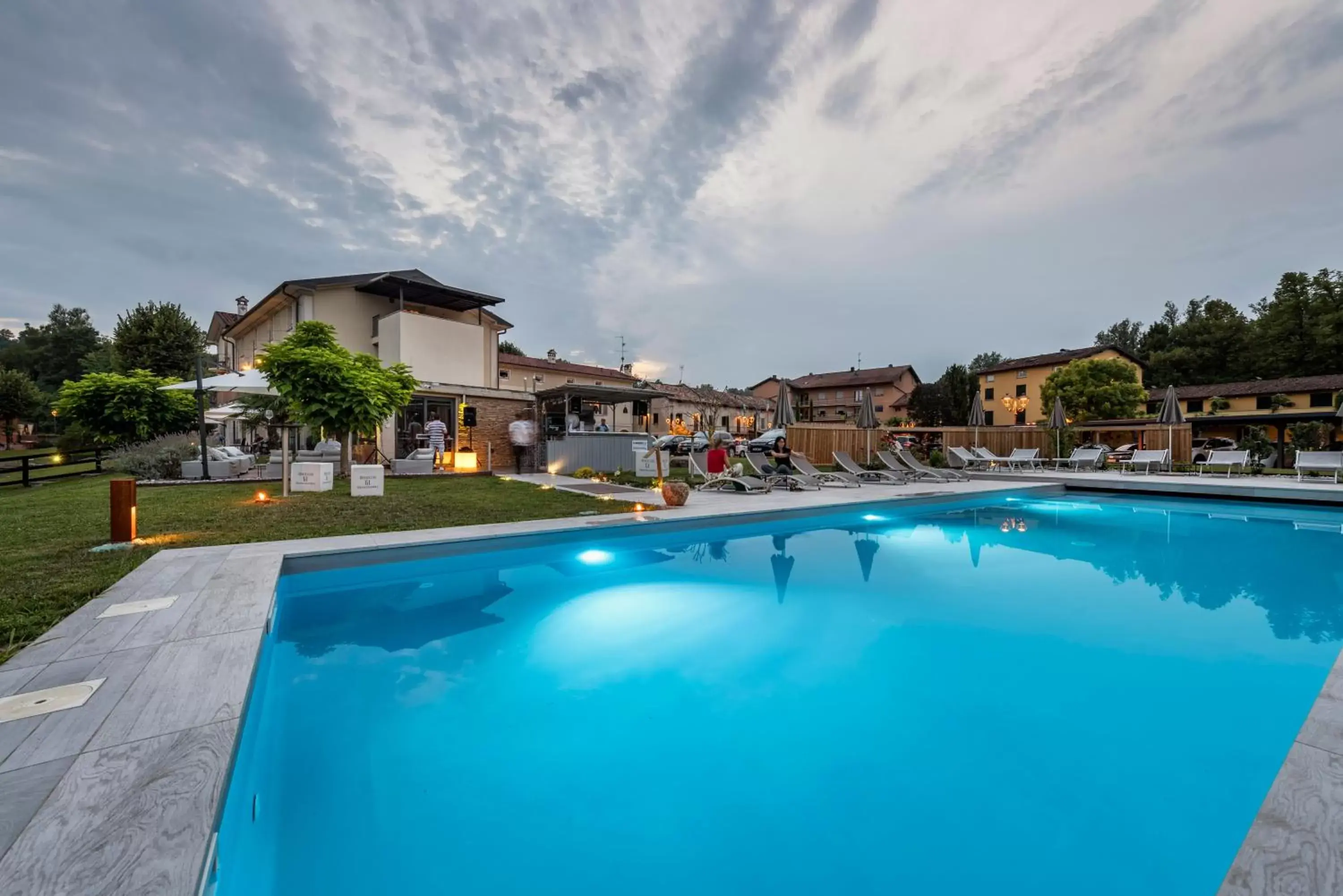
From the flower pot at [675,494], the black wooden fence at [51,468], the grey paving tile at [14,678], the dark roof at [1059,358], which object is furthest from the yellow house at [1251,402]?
the black wooden fence at [51,468]

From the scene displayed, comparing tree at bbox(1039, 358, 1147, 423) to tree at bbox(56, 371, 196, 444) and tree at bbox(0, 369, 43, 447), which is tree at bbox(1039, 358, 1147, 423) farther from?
tree at bbox(0, 369, 43, 447)

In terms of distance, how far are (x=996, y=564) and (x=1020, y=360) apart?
43141 mm

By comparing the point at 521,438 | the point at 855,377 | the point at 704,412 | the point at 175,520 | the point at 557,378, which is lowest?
the point at 175,520

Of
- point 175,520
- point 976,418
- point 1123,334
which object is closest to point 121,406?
point 175,520

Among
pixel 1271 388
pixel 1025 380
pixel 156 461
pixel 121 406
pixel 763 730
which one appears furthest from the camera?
pixel 1025 380

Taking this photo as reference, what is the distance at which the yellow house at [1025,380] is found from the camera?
39406 millimetres

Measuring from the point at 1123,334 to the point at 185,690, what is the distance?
81745mm

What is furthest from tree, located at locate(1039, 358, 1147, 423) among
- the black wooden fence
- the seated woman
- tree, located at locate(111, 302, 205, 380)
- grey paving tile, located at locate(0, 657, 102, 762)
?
tree, located at locate(111, 302, 205, 380)

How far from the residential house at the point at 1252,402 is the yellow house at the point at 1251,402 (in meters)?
0.03

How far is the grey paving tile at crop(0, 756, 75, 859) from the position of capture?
1.53 metres

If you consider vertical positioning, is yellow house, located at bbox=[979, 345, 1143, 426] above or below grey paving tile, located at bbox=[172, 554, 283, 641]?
above

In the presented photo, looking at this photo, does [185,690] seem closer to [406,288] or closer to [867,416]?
[867,416]

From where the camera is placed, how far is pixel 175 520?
720 centimetres

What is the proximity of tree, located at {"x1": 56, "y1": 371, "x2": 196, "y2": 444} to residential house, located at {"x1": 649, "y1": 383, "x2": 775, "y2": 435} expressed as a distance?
23638mm
